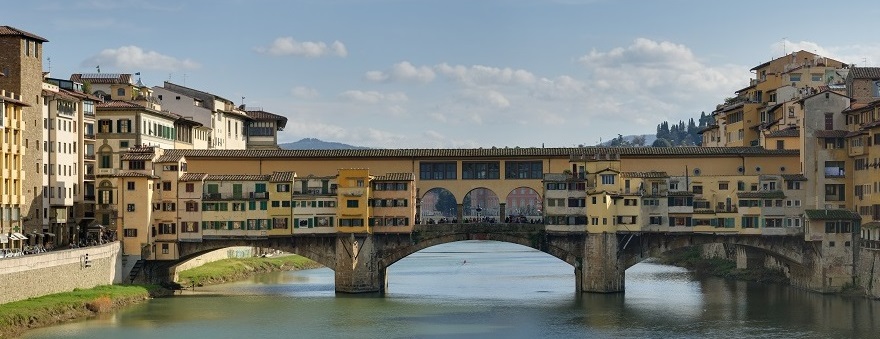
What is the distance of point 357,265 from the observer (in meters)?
80.2

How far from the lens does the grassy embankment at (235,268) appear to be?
288ft

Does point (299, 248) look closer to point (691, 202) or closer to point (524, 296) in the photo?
point (524, 296)

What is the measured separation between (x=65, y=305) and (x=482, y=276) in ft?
119

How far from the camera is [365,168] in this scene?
84812mm

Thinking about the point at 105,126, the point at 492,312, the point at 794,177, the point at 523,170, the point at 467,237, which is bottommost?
the point at 492,312

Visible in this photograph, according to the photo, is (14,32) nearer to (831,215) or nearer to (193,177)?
(193,177)

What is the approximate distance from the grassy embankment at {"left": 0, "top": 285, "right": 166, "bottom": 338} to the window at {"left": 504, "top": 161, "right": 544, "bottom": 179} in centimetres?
2123

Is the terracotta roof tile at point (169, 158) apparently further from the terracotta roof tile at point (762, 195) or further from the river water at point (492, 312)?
the terracotta roof tile at point (762, 195)

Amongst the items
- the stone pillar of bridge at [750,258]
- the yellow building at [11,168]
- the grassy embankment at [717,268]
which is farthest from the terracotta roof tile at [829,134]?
the yellow building at [11,168]

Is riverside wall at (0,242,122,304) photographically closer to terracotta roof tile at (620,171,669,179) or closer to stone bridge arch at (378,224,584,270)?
stone bridge arch at (378,224,584,270)

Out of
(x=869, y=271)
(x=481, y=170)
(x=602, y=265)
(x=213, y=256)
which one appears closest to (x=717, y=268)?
(x=602, y=265)

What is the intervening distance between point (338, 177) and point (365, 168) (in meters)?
3.44

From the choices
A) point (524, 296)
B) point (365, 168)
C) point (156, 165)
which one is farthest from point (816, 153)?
point (156, 165)

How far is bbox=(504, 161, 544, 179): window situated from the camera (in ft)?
281
